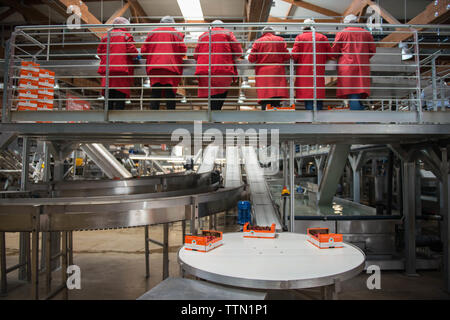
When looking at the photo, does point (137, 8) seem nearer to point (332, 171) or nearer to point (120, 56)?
point (120, 56)

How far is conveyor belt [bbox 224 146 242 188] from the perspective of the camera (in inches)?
255

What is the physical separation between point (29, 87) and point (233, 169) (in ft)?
17.6

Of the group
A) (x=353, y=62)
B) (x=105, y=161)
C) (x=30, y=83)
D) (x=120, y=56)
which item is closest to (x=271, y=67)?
(x=353, y=62)

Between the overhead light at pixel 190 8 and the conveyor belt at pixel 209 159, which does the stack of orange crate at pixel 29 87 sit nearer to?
the overhead light at pixel 190 8

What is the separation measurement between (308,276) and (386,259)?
4.56 meters

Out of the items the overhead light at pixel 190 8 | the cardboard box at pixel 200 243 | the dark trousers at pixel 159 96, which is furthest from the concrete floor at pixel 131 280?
the overhead light at pixel 190 8

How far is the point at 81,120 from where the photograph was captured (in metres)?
3.62

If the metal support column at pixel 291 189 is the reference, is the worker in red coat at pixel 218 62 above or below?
above

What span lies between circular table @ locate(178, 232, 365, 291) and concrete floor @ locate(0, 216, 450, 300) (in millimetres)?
1257

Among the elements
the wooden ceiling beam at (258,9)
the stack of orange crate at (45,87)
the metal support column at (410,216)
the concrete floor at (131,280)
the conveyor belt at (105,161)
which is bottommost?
the concrete floor at (131,280)

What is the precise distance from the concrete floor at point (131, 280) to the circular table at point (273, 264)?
126 cm

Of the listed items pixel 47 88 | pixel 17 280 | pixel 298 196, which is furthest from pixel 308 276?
pixel 298 196

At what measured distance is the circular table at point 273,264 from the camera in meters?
1.70

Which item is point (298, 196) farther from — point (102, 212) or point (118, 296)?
point (102, 212)
